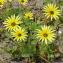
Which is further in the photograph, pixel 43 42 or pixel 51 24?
pixel 51 24

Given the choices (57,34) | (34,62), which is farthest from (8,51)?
(57,34)

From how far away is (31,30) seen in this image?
3.27 meters

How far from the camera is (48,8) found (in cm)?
312

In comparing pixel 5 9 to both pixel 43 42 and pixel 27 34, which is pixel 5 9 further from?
pixel 43 42

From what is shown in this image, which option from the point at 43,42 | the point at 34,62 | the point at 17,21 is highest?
the point at 17,21

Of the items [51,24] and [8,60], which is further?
[51,24]

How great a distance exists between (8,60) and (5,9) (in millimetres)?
847

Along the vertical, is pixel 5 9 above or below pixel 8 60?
above

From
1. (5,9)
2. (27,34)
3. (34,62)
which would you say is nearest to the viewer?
(34,62)

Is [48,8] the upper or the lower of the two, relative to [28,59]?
upper

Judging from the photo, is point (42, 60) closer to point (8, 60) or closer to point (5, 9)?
point (8, 60)

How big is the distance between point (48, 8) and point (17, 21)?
34cm

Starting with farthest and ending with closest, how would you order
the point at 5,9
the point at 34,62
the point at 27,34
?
1. the point at 5,9
2. the point at 27,34
3. the point at 34,62

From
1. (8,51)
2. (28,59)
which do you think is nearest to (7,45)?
(8,51)
